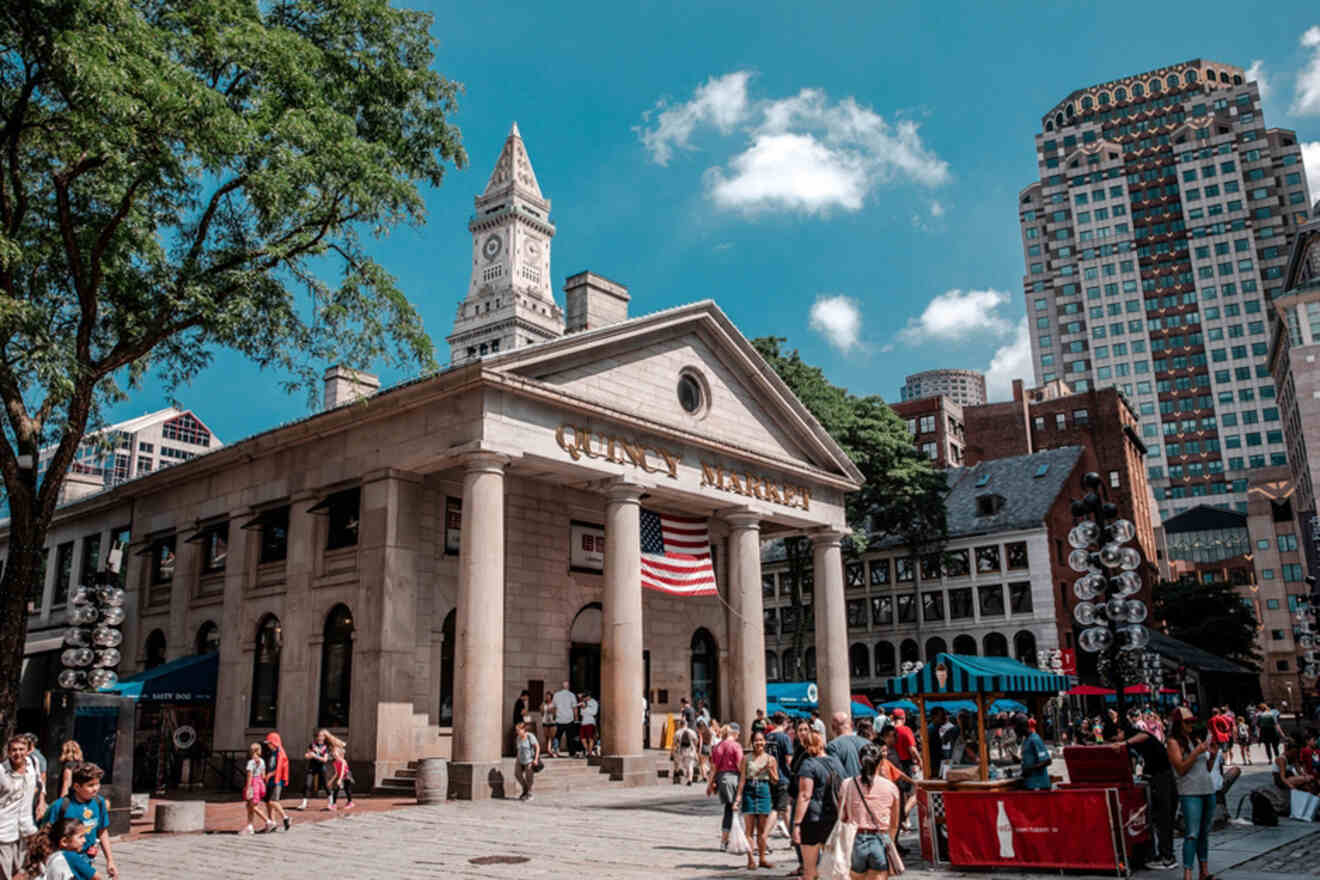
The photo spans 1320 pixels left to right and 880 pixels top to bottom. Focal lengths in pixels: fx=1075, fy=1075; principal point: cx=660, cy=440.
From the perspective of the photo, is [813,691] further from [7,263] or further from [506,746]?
[7,263]

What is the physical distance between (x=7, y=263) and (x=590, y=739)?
16.6m

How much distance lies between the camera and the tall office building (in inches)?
5792

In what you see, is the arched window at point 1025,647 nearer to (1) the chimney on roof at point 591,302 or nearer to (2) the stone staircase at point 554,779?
(1) the chimney on roof at point 591,302

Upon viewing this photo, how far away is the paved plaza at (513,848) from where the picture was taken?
42.3 feet

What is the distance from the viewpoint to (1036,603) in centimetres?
5828

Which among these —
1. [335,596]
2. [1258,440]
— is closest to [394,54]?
[335,596]

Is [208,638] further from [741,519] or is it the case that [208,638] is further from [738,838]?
[738,838]

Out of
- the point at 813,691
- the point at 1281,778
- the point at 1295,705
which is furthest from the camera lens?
the point at 1295,705

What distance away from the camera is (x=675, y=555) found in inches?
1110

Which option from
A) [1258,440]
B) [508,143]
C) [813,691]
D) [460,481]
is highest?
[508,143]

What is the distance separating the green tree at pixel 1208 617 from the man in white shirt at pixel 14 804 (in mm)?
82820

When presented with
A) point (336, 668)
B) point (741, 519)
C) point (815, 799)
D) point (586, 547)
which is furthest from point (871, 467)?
point (815, 799)

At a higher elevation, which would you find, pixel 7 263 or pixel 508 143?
pixel 508 143

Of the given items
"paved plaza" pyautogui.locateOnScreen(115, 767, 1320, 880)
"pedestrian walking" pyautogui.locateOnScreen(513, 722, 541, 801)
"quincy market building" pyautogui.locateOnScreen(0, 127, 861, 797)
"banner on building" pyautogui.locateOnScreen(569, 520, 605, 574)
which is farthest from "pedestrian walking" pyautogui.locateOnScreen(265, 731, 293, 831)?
"banner on building" pyautogui.locateOnScreen(569, 520, 605, 574)
